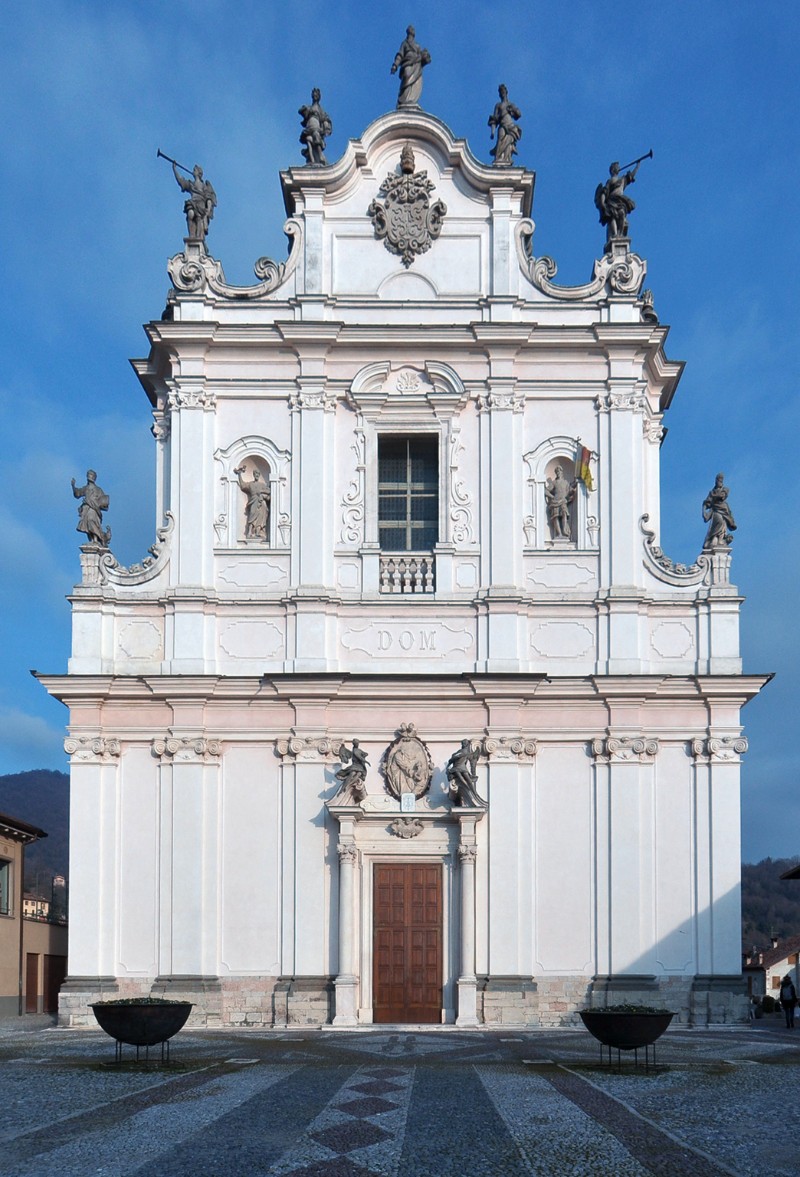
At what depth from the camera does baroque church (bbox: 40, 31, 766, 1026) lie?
25.0 m

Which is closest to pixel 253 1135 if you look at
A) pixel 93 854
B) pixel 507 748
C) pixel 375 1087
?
pixel 375 1087

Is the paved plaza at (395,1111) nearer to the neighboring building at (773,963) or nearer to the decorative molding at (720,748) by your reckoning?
the decorative molding at (720,748)

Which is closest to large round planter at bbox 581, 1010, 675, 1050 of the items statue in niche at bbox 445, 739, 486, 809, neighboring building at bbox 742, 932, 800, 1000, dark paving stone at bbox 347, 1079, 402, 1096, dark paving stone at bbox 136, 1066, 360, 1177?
dark paving stone at bbox 347, 1079, 402, 1096

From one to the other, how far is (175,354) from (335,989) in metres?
11.6

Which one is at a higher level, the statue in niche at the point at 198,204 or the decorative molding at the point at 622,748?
the statue in niche at the point at 198,204

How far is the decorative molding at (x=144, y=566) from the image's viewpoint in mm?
26266

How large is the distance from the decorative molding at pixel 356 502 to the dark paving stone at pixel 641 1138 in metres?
12.6

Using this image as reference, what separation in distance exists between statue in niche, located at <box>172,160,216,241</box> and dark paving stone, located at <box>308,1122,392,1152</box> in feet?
60.9

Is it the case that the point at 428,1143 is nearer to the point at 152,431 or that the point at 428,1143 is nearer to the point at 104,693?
the point at 104,693

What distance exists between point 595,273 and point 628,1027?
15.0 meters

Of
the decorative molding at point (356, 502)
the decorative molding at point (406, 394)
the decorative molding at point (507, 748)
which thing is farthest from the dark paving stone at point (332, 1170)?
the decorative molding at point (406, 394)

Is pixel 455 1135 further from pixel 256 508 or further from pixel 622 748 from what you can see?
pixel 256 508

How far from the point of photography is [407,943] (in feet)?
82.4

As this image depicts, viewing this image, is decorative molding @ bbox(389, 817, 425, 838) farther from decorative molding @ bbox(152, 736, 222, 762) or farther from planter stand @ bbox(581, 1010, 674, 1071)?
planter stand @ bbox(581, 1010, 674, 1071)
